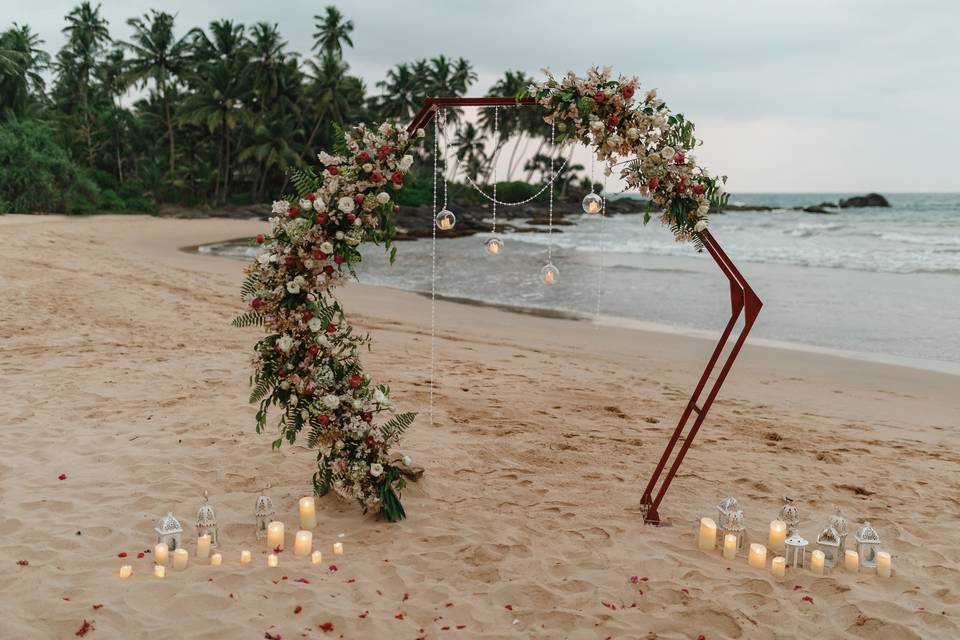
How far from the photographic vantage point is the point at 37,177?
27.1 metres

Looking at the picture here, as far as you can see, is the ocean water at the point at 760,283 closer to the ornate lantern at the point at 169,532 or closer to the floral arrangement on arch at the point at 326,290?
the floral arrangement on arch at the point at 326,290

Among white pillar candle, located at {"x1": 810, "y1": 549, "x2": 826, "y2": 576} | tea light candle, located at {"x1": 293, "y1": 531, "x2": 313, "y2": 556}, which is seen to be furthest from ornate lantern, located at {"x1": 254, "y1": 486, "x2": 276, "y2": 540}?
white pillar candle, located at {"x1": 810, "y1": 549, "x2": 826, "y2": 576}

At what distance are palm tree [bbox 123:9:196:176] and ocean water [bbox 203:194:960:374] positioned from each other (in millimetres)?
19487

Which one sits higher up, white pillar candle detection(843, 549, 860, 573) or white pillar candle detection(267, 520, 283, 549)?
white pillar candle detection(267, 520, 283, 549)

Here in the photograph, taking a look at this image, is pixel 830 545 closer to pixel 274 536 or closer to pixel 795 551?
pixel 795 551

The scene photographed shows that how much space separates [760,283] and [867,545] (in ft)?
53.5

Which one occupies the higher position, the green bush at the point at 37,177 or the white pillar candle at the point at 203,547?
the green bush at the point at 37,177

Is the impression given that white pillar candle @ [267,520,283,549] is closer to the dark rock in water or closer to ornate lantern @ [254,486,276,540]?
ornate lantern @ [254,486,276,540]

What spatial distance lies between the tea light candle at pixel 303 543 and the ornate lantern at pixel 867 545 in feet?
10.5

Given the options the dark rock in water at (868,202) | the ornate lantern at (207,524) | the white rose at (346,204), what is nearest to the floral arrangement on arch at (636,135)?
the white rose at (346,204)

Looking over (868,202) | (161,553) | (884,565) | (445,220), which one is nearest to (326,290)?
(445,220)

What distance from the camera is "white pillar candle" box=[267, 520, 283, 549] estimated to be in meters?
4.08

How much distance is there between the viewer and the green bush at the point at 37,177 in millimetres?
26719

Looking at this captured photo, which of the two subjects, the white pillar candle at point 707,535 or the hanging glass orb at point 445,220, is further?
the hanging glass orb at point 445,220
